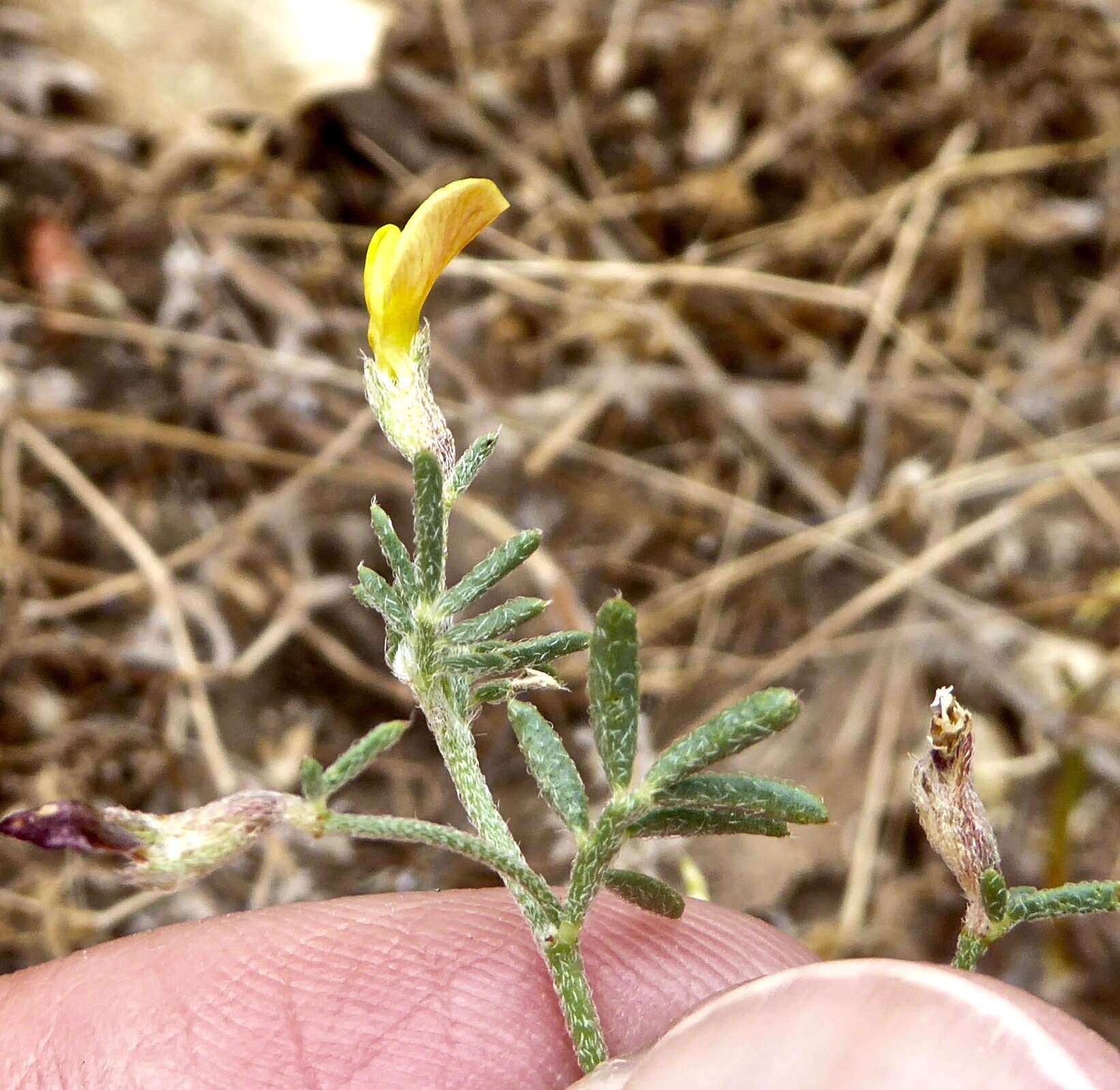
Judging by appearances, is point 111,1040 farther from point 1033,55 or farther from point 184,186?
point 1033,55

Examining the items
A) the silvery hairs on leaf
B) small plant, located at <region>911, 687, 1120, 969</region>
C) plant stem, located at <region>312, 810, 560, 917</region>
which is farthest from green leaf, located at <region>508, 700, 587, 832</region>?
small plant, located at <region>911, 687, 1120, 969</region>

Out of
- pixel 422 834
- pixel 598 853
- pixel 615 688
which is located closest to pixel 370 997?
pixel 422 834

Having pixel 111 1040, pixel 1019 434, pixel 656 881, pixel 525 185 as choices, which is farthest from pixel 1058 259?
pixel 111 1040

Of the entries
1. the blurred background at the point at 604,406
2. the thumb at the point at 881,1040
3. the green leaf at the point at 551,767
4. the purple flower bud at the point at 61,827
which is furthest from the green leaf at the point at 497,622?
the blurred background at the point at 604,406

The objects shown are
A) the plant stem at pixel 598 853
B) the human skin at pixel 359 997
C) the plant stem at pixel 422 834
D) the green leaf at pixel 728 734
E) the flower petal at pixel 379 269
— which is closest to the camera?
the green leaf at pixel 728 734

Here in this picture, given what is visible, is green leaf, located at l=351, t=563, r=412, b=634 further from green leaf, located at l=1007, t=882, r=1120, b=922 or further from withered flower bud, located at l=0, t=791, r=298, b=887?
green leaf, located at l=1007, t=882, r=1120, b=922

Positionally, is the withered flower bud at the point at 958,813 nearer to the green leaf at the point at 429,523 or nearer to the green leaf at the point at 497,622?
the green leaf at the point at 497,622

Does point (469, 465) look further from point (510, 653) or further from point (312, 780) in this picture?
point (312, 780)
